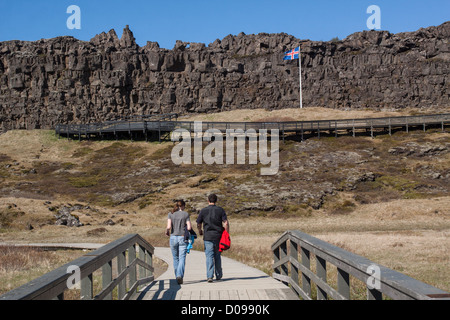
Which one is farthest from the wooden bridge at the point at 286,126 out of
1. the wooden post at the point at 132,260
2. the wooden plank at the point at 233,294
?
the wooden plank at the point at 233,294

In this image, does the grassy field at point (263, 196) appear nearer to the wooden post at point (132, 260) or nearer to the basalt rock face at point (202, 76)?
the wooden post at point (132, 260)

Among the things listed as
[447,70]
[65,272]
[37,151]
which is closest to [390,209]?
[65,272]

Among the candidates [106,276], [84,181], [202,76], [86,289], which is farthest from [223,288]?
[202,76]

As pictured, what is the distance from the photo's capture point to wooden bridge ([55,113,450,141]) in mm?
67625

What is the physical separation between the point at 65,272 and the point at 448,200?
4099 centimetres

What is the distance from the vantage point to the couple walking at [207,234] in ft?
34.5

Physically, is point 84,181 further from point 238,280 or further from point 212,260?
point 238,280

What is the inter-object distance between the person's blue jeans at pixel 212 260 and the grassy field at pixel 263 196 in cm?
Answer: 373

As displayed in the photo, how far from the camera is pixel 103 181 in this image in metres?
54.8

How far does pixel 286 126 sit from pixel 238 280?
59.8 m

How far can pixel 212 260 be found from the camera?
10.6m

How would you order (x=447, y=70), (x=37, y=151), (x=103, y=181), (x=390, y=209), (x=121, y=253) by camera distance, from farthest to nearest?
(x=447, y=70) < (x=37, y=151) < (x=103, y=181) < (x=390, y=209) < (x=121, y=253)

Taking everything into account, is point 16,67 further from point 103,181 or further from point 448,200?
point 448,200

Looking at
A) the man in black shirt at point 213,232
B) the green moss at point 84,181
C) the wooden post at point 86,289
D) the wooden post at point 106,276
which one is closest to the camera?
the wooden post at point 86,289
